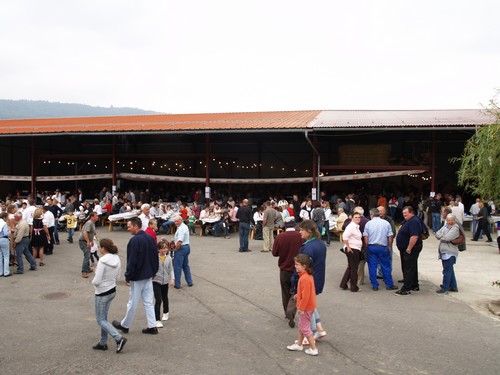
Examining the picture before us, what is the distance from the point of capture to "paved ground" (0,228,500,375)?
16.8ft

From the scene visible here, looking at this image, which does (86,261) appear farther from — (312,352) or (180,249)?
(312,352)

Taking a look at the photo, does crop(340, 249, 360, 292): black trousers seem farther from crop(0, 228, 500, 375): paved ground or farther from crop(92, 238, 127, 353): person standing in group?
crop(92, 238, 127, 353): person standing in group

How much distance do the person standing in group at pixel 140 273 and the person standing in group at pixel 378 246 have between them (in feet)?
14.7

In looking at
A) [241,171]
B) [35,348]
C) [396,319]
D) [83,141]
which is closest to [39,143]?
[83,141]

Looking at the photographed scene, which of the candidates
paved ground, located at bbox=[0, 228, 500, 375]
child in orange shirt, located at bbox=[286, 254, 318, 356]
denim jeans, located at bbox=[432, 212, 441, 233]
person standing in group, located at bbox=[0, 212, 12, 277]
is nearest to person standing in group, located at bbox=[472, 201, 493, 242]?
denim jeans, located at bbox=[432, 212, 441, 233]

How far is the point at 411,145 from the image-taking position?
2303 centimetres

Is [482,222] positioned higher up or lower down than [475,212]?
lower down

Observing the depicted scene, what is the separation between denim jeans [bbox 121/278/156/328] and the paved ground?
215mm

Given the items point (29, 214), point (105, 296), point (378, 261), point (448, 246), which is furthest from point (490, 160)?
point (29, 214)

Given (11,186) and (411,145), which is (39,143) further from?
(411,145)

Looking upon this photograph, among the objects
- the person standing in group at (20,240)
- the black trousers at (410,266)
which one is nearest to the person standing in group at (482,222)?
the black trousers at (410,266)

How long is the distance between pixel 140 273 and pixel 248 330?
1.78m

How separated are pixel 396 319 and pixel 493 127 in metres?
3.64

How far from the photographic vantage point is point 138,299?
6.10 meters
